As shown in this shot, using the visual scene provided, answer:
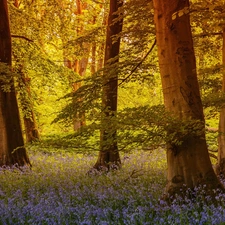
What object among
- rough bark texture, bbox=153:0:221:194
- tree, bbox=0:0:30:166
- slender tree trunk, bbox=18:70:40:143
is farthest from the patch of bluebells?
tree, bbox=0:0:30:166

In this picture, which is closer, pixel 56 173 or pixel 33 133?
pixel 56 173

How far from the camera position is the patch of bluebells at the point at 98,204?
5306 millimetres

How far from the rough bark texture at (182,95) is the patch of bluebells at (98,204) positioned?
1.30 feet

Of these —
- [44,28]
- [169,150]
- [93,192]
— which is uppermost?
[44,28]

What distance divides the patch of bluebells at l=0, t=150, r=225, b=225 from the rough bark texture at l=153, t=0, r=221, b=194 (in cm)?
40

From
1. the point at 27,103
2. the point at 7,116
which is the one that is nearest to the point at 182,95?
the point at 7,116

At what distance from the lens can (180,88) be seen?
6.14 m

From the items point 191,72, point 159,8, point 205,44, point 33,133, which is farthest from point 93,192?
point 33,133

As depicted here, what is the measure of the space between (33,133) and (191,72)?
16.0m

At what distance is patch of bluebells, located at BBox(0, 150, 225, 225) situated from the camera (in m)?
5.31

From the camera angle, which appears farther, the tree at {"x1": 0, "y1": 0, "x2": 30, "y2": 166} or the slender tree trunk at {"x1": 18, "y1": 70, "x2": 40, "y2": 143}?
the slender tree trunk at {"x1": 18, "y1": 70, "x2": 40, "y2": 143}

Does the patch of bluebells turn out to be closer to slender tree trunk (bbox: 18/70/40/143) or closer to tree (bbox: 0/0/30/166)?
slender tree trunk (bbox: 18/70/40/143)

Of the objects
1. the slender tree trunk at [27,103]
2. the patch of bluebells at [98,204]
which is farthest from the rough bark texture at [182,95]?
the slender tree trunk at [27,103]

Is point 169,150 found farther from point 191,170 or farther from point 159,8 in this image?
point 159,8
